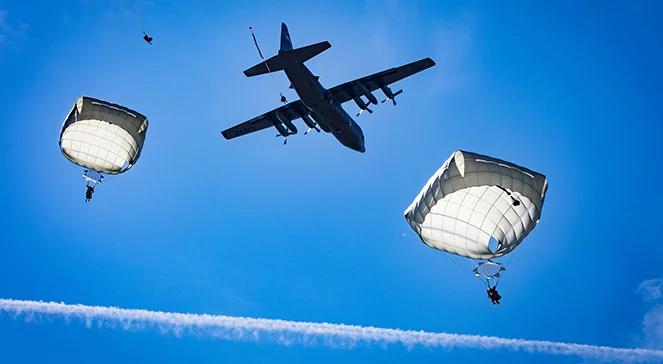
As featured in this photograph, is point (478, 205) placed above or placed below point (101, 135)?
below

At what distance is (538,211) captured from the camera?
922 inches

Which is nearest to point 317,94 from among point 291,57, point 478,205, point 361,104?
point 291,57

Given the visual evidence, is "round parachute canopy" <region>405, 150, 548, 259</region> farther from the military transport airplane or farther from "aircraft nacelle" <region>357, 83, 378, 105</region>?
"aircraft nacelle" <region>357, 83, 378, 105</region>

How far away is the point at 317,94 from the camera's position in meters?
48.1

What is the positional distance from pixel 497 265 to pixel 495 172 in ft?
14.1

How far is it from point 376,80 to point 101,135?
1067 inches

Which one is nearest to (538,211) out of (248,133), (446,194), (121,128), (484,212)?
(484,212)

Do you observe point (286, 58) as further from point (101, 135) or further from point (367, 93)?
point (101, 135)

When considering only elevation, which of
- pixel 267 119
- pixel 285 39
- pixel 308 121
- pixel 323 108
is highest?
pixel 285 39

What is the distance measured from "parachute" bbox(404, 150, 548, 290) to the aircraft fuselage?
24.5 meters

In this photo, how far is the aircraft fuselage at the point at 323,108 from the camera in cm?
4694

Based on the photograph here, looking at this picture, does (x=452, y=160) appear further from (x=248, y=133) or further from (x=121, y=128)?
(x=248, y=133)

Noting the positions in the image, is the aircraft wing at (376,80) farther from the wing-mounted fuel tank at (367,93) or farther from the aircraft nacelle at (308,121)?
the aircraft nacelle at (308,121)

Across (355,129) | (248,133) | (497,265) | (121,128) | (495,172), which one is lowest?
(497,265)
